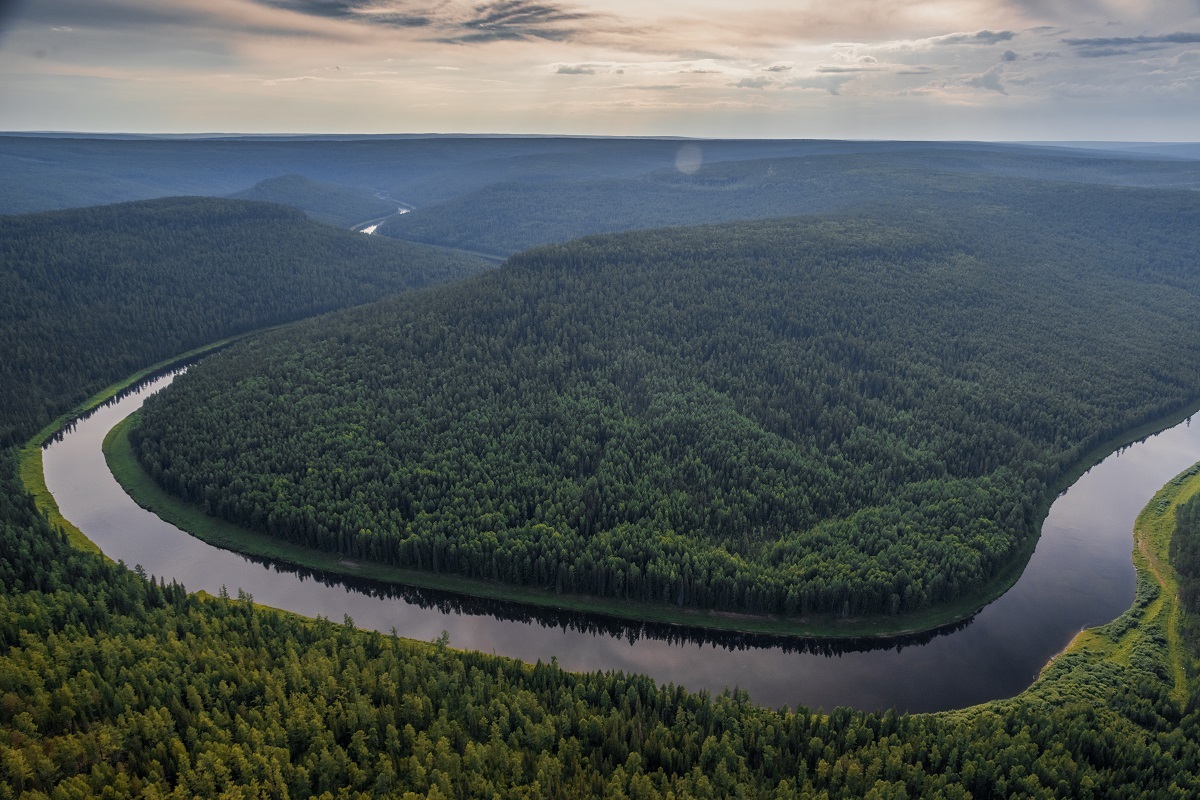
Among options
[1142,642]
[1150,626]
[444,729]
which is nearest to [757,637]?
[444,729]

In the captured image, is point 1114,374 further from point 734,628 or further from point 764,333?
point 734,628

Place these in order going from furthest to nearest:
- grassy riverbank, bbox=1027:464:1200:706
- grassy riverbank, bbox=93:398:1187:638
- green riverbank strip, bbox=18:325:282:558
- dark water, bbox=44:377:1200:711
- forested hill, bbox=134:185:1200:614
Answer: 1. green riverbank strip, bbox=18:325:282:558
2. forested hill, bbox=134:185:1200:614
3. grassy riverbank, bbox=93:398:1187:638
4. dark water, bbox=44:377:1200:711
5. grassy riverbank, bbox=1027:464:1200:706

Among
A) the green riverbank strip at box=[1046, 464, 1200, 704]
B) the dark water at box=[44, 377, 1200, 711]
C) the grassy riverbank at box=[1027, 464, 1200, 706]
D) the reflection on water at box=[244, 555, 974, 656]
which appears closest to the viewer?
the grassy riverbank at box=[1027, 464, 1200, 706]

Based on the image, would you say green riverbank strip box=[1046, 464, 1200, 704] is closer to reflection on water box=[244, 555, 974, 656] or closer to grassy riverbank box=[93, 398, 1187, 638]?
grassy riverbank box=[93, 398, 1187, 638]

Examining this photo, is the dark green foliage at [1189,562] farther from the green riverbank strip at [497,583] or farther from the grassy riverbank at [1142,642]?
the green riverbank strip at [497,583]

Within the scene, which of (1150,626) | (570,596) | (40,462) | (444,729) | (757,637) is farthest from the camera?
(40,462)

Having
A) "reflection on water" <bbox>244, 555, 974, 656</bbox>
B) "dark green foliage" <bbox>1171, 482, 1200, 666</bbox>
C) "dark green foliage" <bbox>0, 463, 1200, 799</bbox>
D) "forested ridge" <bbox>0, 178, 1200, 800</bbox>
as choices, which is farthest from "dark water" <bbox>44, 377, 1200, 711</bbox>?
"dark green foliage" <bbox>0, 463, 1200, 799</bbox>

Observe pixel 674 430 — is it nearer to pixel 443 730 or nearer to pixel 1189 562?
pixel 443 730
